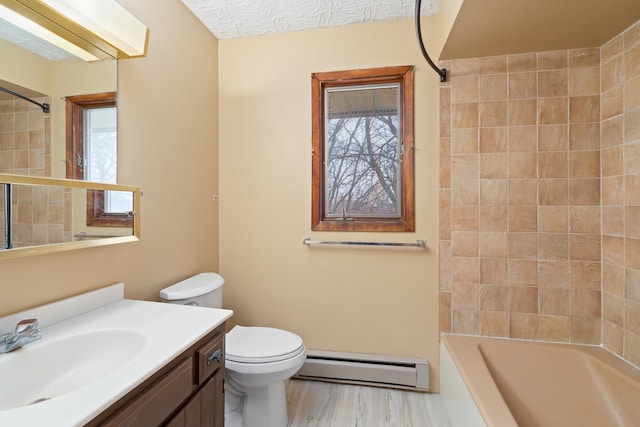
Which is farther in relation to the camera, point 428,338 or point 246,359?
point 428,338

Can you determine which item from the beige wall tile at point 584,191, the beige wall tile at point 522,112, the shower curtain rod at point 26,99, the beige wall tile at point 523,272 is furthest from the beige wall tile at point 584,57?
the shower curtain rod at point 26,99

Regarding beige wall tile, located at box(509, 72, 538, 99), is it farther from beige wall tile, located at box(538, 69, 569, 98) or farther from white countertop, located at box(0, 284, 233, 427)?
white countertop, located at box(0, 284, 233, 427)

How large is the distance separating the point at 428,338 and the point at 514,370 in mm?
460

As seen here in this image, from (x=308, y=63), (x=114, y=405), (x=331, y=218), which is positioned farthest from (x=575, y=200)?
(x=114, y=405)

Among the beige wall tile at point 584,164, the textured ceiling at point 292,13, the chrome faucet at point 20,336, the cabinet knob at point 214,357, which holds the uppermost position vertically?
the textured ceiling at point 292,13

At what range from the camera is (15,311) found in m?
0.93

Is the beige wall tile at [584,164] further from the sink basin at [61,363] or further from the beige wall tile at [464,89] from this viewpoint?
the sink basin at [61,363]

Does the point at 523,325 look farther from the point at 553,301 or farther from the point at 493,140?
the point at 493,140

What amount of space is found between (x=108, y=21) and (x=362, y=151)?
142 cm

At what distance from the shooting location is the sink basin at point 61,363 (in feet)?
2.58

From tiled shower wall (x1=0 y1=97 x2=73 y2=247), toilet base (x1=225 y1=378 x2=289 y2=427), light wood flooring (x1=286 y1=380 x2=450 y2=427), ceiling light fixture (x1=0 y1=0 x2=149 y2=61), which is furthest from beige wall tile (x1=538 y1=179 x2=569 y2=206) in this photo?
tiled shower wall (x1=0 y1=97 x2=73 y2=247)

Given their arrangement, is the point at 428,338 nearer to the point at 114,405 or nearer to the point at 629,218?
the point at 629,218

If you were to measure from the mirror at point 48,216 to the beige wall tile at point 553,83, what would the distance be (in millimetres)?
2261

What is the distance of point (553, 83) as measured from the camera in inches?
64.2
